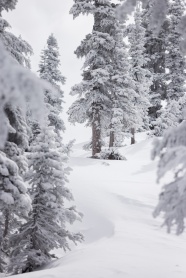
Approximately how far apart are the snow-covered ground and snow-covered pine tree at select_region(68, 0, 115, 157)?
11.7 ft

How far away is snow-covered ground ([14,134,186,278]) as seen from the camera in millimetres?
6691

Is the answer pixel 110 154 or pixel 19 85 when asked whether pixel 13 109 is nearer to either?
pixel 19 85

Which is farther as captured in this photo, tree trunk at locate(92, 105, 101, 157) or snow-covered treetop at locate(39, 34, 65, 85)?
snow-covered treetop at locate(39, 34, 65, 85)

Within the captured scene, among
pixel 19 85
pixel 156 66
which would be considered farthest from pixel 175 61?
pixel 19 85

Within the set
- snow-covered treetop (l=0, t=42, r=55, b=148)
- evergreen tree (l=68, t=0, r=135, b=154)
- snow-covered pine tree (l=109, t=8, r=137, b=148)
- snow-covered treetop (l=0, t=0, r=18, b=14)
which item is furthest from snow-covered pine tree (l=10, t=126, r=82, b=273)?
snow-covered pine tree (l=109, t=8, r=137, b=148)

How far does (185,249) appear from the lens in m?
8.65

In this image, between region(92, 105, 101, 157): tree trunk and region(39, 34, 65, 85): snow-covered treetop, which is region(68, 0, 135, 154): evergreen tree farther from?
region(39, 34, 65, 85): snow-covered treetop

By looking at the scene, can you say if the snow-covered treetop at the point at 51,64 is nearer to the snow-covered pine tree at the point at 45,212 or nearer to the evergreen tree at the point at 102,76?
the evergreen tree at the point at 102,76

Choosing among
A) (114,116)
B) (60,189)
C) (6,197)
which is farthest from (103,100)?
(6,197)

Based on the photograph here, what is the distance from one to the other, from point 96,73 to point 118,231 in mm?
13110

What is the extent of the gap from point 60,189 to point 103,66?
48.1ft

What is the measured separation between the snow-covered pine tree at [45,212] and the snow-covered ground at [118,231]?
0.51 metres

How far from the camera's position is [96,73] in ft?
69.8

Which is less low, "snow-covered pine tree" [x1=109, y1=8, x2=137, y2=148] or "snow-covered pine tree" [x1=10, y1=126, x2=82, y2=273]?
"snow-covered pine tree" [x1=109, y1=8, x2=137, y2=148]
